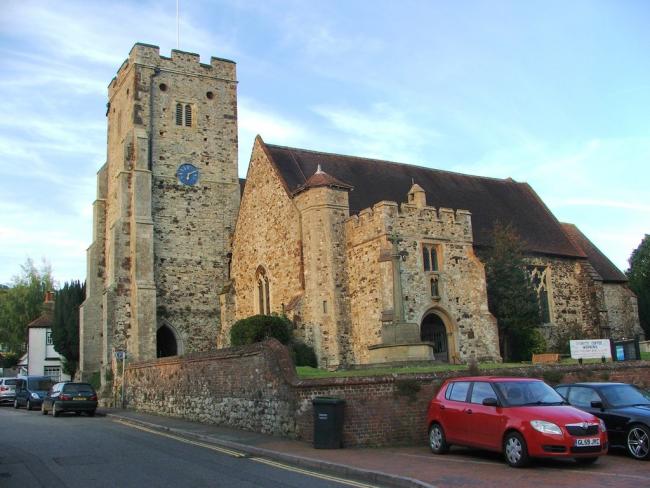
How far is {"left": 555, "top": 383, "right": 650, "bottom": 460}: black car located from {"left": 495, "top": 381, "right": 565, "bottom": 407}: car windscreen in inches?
49.6

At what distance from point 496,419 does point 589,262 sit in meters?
28.0

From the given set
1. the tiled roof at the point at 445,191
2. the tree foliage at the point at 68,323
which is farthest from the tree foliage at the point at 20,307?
the tiled roof at the point at 445,191

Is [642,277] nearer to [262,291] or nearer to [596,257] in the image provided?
[596,257]

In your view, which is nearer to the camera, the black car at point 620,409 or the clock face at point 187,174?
the black car at point 620,409

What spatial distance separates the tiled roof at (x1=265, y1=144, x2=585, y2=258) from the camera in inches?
1281

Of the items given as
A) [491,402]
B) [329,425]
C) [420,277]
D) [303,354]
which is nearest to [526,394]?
[491,402]

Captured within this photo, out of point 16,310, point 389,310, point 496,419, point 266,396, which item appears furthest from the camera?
point 16,310

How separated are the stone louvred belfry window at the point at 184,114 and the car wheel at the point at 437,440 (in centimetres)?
2914

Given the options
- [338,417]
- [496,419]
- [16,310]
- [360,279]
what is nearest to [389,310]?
[360,279]

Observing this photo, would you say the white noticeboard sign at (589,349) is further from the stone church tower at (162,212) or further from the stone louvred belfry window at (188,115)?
the stone louvred belfry window at (188,115)

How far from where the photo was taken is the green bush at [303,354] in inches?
1069

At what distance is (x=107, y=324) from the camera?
111 feet

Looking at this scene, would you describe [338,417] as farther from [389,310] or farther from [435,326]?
[435,326]

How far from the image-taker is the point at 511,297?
1187 inches
